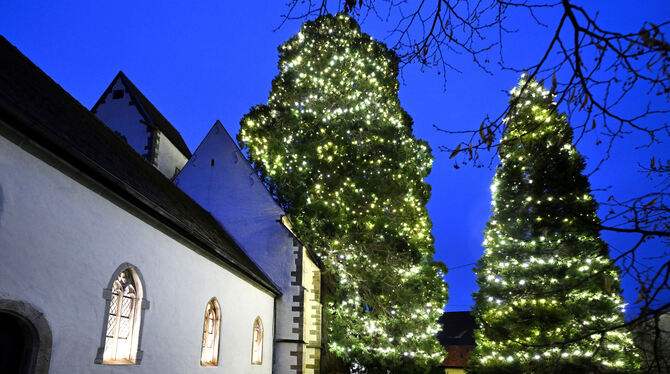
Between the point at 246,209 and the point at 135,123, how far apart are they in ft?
25.9

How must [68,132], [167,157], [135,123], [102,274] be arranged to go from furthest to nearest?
[167,157] < [135,123] < [68,132] < [102,274]

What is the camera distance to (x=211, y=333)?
9.95 metres

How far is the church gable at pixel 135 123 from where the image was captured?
1836 centimetres

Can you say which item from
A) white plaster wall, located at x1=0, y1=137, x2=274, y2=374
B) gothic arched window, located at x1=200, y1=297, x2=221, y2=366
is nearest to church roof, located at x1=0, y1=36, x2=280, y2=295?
white plaster wall, located at x1=0, y1=137, x2=274, y2=374

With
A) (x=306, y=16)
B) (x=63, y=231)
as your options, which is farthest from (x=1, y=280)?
(x=306, y=16)

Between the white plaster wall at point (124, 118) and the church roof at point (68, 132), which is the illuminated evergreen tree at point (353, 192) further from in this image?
the church roof at point (68, 132)

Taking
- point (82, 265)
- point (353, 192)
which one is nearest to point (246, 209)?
point (353, 192)

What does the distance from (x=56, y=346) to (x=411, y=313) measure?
1285cm

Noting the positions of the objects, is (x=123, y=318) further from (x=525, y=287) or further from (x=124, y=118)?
(x=124, y=118)

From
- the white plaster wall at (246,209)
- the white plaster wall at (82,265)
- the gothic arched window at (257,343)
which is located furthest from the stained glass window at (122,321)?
the white plaster wall at (246,209)

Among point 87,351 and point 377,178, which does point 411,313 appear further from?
point 87,351

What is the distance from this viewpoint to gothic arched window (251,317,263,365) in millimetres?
12559

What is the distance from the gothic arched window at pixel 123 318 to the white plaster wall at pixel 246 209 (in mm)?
7573

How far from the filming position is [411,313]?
15859 millimetres
